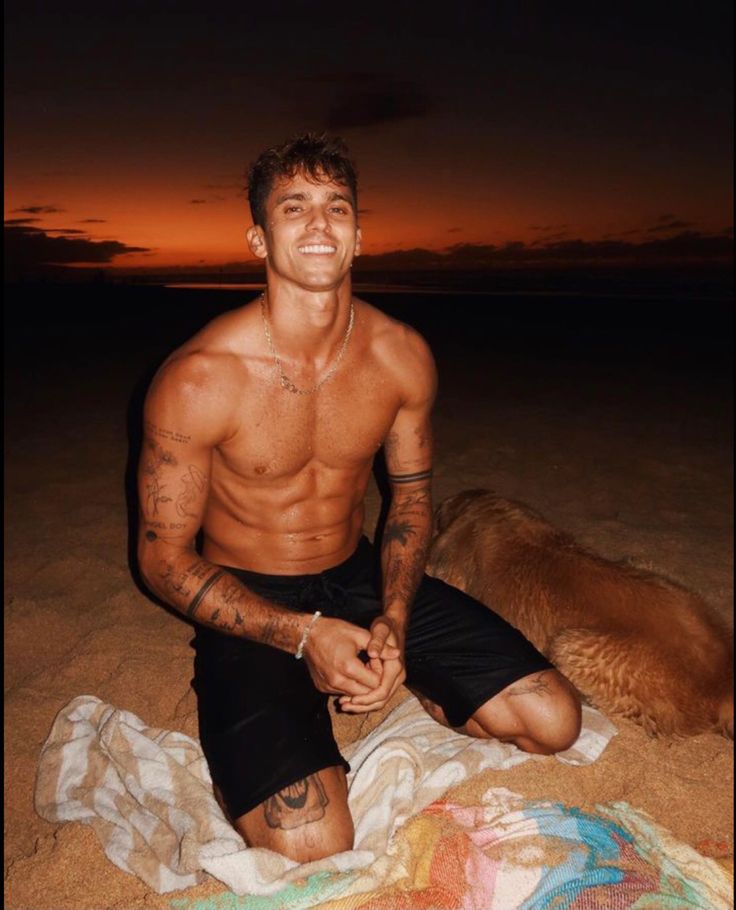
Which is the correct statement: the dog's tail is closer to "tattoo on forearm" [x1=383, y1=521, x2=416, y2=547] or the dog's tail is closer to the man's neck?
"tattoo on forearm" [x1=383, y1=521, x2=416, y2=547]

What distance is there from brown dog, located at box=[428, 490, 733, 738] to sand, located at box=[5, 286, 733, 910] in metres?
0.20

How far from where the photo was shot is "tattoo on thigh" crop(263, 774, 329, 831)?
2.10m

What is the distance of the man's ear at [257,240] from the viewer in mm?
2559

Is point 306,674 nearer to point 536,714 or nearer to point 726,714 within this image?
point 536,714

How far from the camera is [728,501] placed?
5.30 meters

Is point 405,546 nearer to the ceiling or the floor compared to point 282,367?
A: nearer to the floor

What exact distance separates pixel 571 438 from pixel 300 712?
5288 mm

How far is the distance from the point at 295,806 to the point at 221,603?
71cm

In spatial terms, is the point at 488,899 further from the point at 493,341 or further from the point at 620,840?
the point at 493,341

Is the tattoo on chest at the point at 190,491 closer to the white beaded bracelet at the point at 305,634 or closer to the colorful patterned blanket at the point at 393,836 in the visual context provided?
the white beaded bracelet at the point at 305,634

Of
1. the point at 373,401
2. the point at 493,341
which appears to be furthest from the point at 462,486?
the point at 493,341

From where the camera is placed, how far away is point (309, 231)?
2.43 m

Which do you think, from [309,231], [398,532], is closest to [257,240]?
[309,231]

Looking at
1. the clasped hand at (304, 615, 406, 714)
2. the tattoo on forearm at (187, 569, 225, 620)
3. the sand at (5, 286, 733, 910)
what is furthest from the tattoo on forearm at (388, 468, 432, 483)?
the sand at (5, 286, 733, 910)
